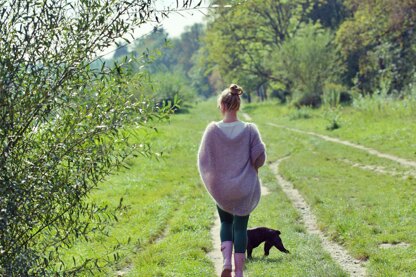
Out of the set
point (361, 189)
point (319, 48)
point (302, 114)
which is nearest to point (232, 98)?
point (361, 189)

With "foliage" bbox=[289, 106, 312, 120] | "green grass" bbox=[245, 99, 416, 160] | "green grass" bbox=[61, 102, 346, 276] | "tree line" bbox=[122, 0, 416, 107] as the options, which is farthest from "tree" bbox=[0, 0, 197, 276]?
"foliage" bbox=[289, 106, 312, 120]

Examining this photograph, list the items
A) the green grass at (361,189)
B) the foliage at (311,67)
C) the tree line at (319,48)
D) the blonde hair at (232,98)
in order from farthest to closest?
the foliage at (311,67) < the tree line at (319,48) < the green grass at (361,189) < the blonde hair at (232,98)

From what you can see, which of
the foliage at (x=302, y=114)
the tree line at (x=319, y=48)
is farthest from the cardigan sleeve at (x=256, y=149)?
the foliage at (x=302, y=114)

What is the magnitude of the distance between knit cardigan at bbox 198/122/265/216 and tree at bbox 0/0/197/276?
54.8 inches

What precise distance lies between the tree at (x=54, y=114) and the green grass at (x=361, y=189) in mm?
3937

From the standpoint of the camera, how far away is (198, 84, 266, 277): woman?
7535mm

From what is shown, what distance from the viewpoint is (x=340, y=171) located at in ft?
60.6

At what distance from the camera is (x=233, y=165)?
7590 millimetres

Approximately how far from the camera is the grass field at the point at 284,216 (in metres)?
8.67

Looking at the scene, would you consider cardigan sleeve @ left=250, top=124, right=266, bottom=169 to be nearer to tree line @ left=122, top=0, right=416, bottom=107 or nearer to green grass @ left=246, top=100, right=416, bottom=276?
green grass @ left=246, top=100, right=416, bottom=276

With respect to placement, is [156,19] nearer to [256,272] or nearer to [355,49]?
[256,272]

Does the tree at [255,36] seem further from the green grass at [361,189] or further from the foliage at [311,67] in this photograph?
the green grass at [361,189]

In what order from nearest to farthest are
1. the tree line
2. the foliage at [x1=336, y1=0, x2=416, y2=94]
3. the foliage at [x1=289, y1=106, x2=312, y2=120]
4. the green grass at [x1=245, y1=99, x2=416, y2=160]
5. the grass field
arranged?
the grass field → the green grass at [x1=245, y1=99, x2=416, y2=160] → the foliage at [x1=336, y1=0, x2=416, y2=94] → the foliage at [x1=289, y1=106, x2=312, y2=120] → the tree line

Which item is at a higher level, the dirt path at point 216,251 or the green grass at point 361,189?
the dirt path at point 216,251
